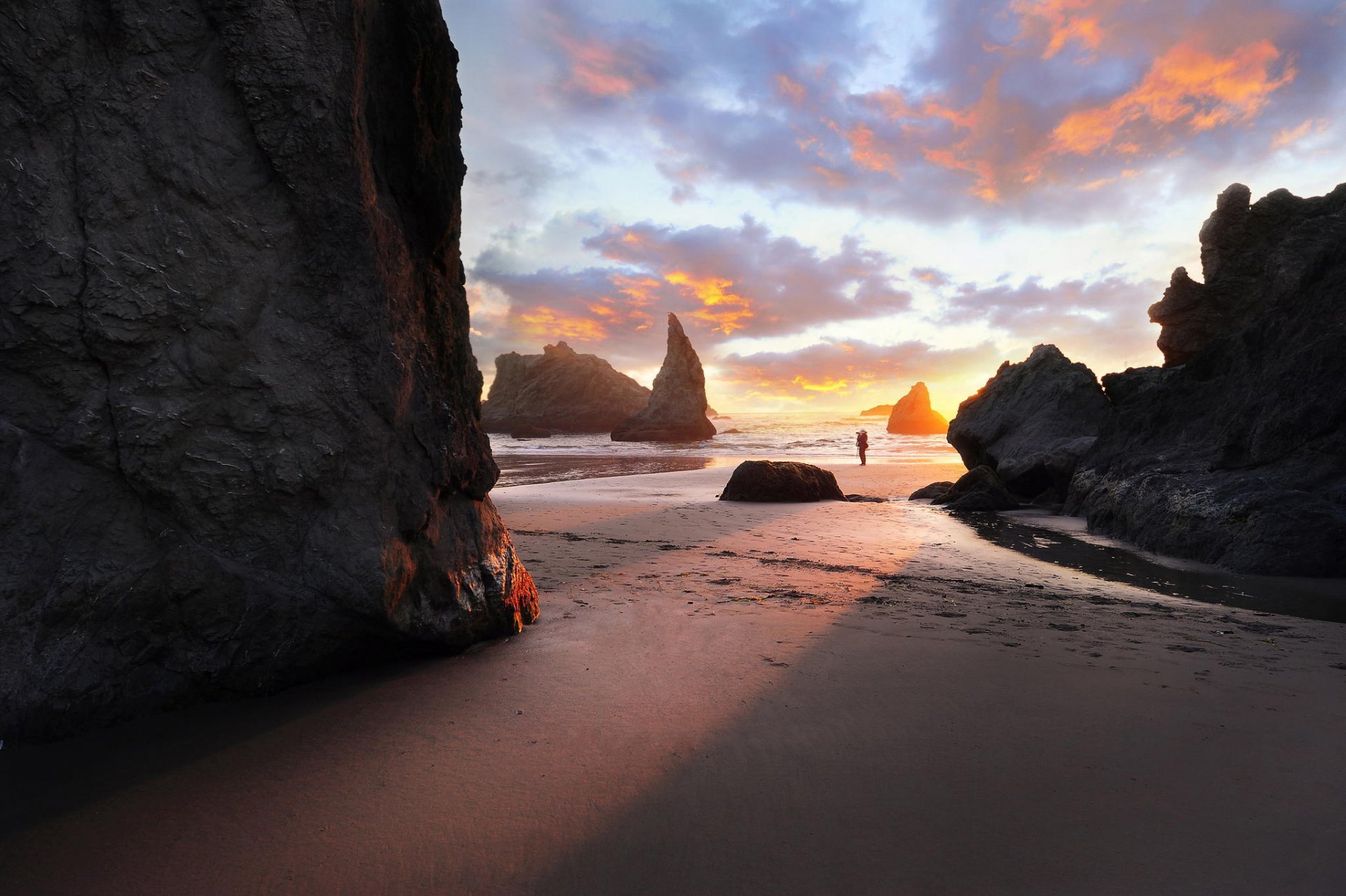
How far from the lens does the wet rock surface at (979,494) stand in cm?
1080

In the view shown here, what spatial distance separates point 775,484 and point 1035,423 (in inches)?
252

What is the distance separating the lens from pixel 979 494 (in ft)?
35.8

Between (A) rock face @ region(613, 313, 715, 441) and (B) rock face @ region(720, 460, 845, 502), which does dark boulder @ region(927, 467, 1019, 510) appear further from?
(A) rock face @ region(613, 313, 715, 441)

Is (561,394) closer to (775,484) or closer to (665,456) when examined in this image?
(665,456)

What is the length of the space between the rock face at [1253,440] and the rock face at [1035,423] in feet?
4.09

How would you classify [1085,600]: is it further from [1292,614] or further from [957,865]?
[957,865]

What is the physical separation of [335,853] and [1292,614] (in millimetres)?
5933

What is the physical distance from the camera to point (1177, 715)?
8.32 ft

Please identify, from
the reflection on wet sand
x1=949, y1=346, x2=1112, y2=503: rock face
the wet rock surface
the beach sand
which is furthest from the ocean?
the beach sand

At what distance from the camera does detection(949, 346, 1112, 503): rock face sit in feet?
38.4

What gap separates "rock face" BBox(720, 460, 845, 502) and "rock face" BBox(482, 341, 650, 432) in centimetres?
5871

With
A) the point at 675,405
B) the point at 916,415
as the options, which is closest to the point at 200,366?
the point at 675,405

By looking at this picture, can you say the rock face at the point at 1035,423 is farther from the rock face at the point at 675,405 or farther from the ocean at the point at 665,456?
the rock face at the point at 675,405

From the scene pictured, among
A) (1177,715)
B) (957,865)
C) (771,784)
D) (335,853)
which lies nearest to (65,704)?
(335,853)
